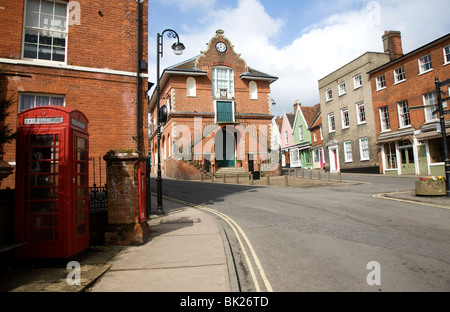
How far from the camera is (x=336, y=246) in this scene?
536 cm

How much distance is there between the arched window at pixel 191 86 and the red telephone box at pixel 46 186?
78.7 ft

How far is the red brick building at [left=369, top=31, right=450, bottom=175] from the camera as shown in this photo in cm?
2033

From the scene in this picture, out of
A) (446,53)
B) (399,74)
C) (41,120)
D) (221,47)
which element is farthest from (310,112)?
(41,120)

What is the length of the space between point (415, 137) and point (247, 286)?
23.2 m

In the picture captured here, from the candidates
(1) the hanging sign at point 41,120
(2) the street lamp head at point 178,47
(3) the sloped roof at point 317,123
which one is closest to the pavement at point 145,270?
(1) the hanging sign at point 41,120

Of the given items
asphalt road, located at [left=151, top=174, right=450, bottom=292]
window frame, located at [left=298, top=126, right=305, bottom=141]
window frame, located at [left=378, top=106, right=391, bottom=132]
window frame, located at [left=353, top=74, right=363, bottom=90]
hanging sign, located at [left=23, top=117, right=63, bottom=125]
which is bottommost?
asphalt road, located at [left=151, top=174, right=450, bottom=292]

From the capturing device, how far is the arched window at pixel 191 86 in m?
28.1

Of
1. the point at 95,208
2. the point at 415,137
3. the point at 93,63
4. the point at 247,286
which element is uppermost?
the point at 93,63

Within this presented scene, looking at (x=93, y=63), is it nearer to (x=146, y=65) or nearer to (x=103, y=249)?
(x=146, y=65)

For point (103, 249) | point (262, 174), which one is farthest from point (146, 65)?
point (262, 174)

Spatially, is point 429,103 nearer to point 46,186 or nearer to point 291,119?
point 46,186

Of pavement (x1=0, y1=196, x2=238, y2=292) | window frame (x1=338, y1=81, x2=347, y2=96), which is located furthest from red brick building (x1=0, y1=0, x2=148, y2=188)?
window frame (x1=338, y1=81, x2=347, y2=96)

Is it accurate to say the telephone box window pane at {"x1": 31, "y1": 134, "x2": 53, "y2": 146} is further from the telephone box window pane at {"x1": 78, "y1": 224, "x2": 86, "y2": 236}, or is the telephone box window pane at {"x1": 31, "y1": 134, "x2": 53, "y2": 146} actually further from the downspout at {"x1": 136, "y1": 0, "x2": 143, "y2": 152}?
the downspout at {"x1": 136, "y1": 0, "x2": 143, "y2": 152}

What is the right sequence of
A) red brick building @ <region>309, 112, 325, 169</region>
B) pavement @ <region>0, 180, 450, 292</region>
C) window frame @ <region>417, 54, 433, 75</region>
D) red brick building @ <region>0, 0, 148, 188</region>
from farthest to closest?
red brick building @ <region>309, 112, 325, 169</region> → window frame @ <region>417, 54, 433, 75</region> → red brick building @ <region>0, 0, 148, 188</region> → pavement @ <region>0, 180, 450, 292</region>
